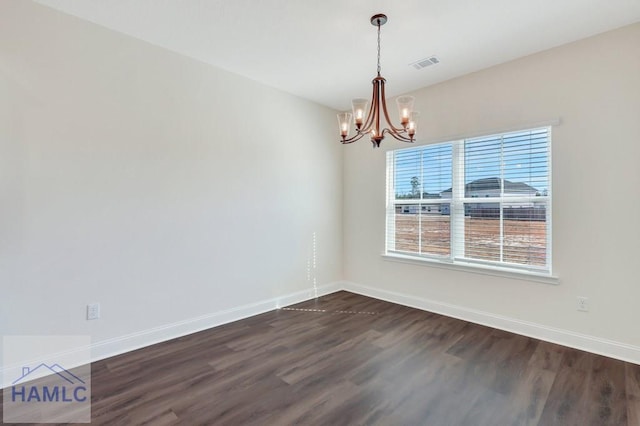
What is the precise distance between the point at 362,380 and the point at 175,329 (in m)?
1.91

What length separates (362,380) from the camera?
2307mm

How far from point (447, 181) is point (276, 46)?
7.97 ft

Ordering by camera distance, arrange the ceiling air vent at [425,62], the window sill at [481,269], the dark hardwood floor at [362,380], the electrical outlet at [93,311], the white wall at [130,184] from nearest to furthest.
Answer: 1. the dark hardwood floor at [362,380]
2. the white wall at [130,184]
3. the electrical outlet at [93,311]
4. the window sill at [481,269]
5. the ceiling air vent at [425,62]

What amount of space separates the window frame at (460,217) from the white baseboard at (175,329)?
153cm

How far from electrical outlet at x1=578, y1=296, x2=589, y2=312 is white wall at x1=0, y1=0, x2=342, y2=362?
3027 mm

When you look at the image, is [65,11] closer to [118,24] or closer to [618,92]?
[118,24]

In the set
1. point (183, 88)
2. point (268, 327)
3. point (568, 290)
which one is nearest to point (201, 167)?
point (183, 88)

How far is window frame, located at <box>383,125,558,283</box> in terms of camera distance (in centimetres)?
300

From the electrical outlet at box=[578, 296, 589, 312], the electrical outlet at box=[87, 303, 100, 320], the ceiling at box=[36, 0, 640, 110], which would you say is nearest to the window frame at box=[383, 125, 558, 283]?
the electrical outlet at box=[578, 296, 589, 312]

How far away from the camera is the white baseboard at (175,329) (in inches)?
101

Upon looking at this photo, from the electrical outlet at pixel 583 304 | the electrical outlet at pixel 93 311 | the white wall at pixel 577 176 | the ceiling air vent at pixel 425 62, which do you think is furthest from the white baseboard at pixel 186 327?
the ceiling air vent at pixel 425 62

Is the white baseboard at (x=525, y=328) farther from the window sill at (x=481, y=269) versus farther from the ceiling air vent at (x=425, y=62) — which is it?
the ceiling air vent at (x=425, y=62)

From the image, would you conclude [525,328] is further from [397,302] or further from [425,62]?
[425,62]

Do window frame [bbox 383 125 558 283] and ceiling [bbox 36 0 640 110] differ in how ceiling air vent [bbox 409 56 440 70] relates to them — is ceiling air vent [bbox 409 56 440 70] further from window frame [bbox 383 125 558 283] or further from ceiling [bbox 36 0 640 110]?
window frame [bbox 383 125 558 283]
